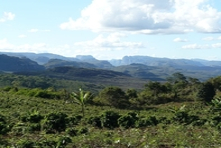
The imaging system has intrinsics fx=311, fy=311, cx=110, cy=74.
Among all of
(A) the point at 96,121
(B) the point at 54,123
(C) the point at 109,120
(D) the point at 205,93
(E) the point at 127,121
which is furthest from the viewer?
(D) the point at 205,93

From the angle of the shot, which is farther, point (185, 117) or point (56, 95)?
point (56, 95)

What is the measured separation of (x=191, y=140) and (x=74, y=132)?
521 cm

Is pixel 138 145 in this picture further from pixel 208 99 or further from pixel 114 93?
pixel 208 99

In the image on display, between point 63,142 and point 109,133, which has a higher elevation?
point 63,142

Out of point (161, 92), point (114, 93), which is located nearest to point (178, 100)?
point (161, 92)

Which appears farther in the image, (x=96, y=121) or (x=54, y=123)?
(x=96, y=121)

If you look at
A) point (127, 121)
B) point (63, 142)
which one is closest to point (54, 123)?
point (127, 121)

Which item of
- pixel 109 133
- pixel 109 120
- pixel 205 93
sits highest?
pixel 109 133

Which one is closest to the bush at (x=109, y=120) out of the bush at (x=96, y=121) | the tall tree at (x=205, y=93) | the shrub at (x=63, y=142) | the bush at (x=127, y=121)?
the bush at (x=96, y=121)

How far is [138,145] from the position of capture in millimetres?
11039

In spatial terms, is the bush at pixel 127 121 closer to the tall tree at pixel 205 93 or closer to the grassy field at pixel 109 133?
the grassy field at pixel 109 133

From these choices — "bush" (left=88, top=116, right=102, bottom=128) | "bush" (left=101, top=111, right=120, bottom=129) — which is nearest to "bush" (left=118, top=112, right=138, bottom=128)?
"bush" (left=101, top=111, right=120, bottom=129)

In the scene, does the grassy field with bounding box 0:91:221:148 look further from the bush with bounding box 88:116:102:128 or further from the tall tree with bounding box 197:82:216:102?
the tall tree with bounding box 197:82:216:102

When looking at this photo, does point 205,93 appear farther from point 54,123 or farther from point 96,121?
point 54,123
